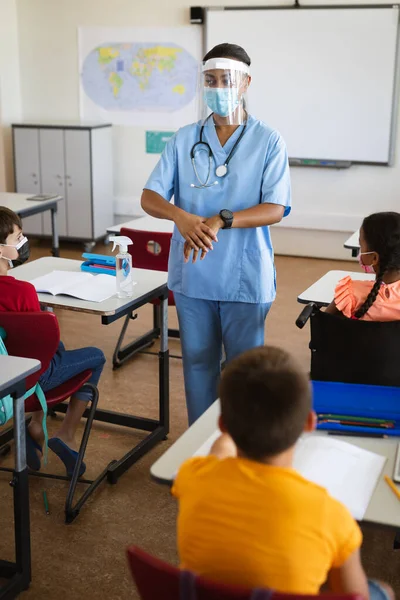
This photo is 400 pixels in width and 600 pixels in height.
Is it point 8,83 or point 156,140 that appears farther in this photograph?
point 8,83

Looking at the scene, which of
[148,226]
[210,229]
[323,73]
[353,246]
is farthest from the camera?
[323,73]

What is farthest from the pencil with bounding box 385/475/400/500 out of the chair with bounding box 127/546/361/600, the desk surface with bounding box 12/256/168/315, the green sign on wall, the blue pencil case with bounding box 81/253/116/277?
the green sign on wall

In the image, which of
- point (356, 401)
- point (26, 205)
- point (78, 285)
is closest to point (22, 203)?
point (26, 205)

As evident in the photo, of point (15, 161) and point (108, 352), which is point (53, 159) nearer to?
point (15, 161)

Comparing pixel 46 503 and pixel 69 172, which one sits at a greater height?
pixel 69 172

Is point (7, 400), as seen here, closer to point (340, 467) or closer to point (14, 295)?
point (14, 295)

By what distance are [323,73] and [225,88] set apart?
3.86 metres

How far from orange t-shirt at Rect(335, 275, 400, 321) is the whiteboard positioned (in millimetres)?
4016

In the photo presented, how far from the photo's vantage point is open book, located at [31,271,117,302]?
9.27 ft

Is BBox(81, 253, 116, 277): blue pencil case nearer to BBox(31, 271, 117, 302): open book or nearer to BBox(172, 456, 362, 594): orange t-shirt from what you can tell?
BBox(31, 271, 117, 302): open book

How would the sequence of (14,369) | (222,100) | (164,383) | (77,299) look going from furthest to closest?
(164,383) < (77,299) < (222,100) < (14,369)

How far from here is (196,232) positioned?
7.70 feet

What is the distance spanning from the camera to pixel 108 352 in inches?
166

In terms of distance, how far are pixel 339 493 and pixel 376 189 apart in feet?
16.5
